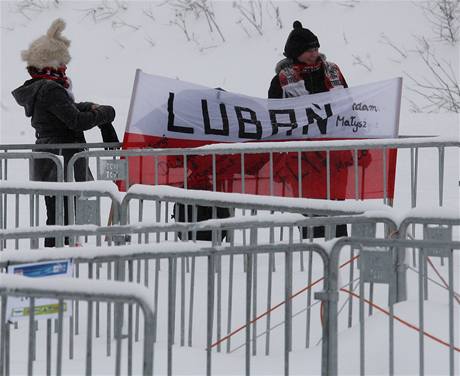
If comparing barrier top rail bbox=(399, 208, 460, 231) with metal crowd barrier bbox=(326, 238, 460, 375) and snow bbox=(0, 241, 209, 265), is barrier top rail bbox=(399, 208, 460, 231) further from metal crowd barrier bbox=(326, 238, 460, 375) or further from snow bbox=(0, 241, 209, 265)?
snow bbox=(0, 241, 209, 265)

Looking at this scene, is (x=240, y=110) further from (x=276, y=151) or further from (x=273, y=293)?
(x=273, y=293)

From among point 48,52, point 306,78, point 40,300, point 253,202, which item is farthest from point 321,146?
point 40,300

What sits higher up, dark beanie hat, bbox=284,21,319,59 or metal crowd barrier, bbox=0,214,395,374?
dark beanie hat, bbox=284,21,319,59

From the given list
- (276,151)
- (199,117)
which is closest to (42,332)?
(276,151)

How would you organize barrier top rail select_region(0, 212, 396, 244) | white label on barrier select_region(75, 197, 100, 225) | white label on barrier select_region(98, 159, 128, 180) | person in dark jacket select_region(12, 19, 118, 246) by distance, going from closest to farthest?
barrier top rail select_region(0, 212, 396, 244), white label on barrier select_region(75, 197, 100, 225), white label on barrier select_region(98, 159, 128, 180), person in dark jacket select_region(12, 19, 118, 246)

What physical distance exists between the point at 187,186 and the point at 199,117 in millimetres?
819

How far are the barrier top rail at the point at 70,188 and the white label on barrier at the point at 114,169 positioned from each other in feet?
7.35

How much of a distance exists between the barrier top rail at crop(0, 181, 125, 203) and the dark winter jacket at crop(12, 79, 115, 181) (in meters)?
2.57

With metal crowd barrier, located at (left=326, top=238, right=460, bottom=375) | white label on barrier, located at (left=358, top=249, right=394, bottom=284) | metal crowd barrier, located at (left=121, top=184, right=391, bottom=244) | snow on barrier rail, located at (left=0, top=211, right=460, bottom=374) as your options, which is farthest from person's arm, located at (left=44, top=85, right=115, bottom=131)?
→ white label on barrier, located at (left=358, top=249, right=394, bottom=284)

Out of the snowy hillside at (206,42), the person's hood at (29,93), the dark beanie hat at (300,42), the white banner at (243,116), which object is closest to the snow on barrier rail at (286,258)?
the person's hood at (29,93)

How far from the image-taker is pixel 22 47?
925 inches

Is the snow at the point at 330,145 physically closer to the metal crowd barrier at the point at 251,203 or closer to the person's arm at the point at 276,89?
the person's arm at the point at 276,89

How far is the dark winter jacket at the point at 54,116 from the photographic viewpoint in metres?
10.8

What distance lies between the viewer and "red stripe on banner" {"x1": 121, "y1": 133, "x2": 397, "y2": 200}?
10547 millimetres
